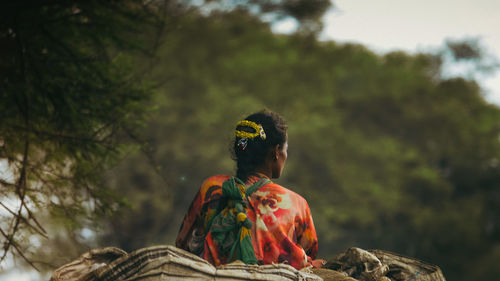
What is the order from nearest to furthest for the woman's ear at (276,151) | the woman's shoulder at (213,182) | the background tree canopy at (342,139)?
1. the woman's shoulder at (213,182)
2. the woman's ear at (276,151)
3. the background tree canopy at (342,139)

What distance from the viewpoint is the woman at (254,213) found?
335cm

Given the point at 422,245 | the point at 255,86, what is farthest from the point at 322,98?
the point at 422,245

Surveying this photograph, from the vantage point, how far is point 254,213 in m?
3.46

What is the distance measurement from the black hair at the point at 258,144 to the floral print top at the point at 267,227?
0.32 feet

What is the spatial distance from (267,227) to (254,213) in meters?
0.13

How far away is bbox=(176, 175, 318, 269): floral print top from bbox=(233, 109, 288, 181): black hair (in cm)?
10

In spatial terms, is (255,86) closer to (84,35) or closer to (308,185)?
(308,185)

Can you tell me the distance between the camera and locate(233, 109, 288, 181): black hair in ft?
12.0

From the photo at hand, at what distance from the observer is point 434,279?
11.1ft

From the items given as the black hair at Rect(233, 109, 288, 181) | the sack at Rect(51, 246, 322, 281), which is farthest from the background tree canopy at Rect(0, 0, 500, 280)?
the sack at Rect(51, 246, 322, 281)

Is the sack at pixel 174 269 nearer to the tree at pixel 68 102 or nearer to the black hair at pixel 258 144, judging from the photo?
the black hair at pixel 258 144

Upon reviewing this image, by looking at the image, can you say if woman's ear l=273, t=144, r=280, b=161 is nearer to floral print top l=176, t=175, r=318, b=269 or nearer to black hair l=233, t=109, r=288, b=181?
black hair l=233, t=109, r=288, b=181

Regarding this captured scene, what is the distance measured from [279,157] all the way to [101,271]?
145cm

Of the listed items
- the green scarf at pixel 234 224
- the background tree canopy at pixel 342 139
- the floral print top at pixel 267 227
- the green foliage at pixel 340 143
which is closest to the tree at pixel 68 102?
the floral print top at pixel 267 227
